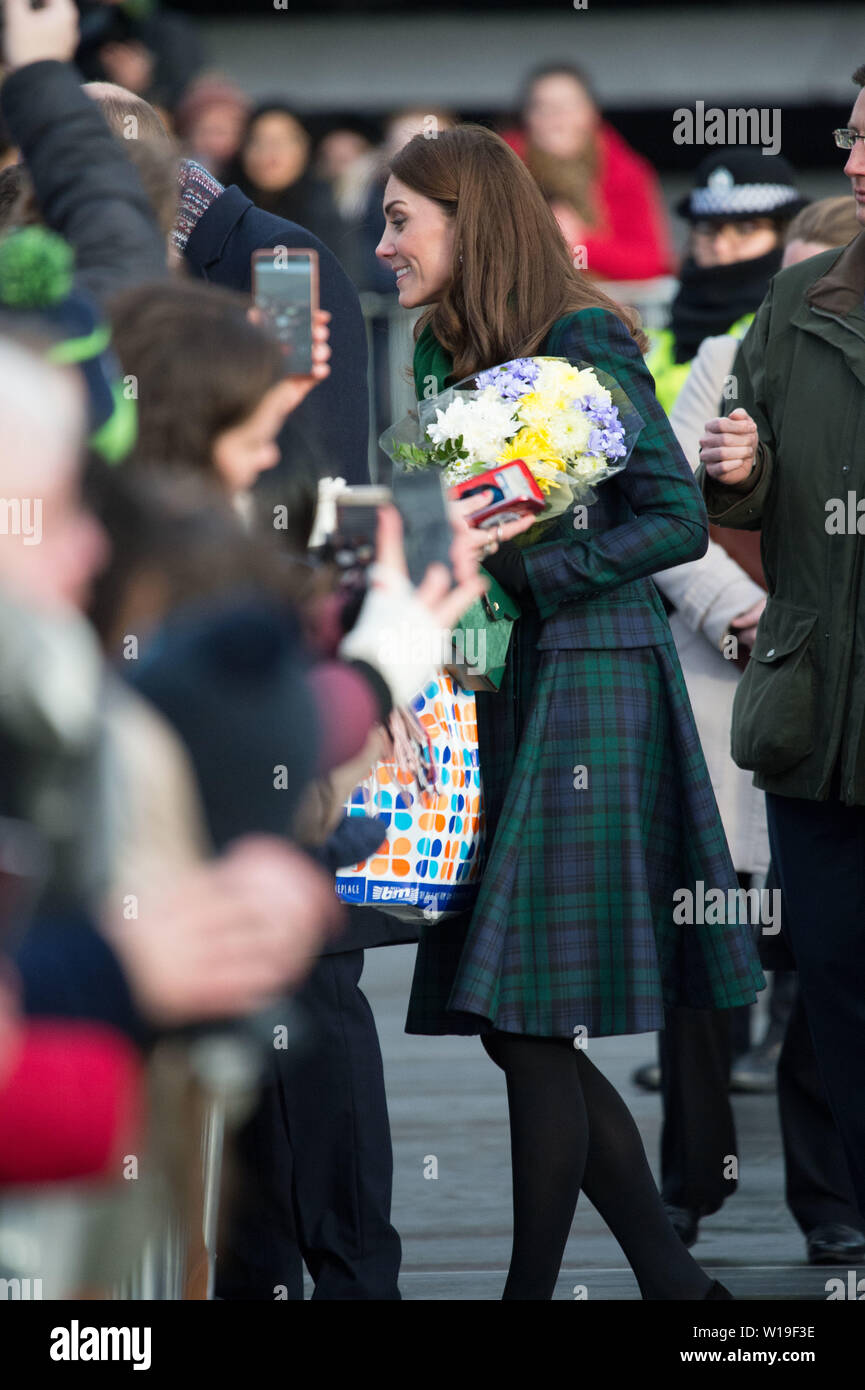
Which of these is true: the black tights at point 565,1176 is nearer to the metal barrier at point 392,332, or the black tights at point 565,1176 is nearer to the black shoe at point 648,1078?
the black shoe at point 648,1078

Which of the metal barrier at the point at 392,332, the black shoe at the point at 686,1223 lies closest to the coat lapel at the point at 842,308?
the black shoe at the point at 686,1223

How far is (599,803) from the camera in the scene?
388 centimetres

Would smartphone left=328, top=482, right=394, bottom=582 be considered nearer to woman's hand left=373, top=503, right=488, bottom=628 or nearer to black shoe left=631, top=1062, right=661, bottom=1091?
woman's hand left=373, top=503, right=488, bottom=628

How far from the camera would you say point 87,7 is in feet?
31.5

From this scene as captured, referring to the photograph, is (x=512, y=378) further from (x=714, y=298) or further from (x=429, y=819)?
(x=714, y=298)

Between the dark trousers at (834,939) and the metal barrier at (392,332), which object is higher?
the metal barrier at (392,332)

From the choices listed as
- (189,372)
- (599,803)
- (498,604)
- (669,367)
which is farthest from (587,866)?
(669,367)

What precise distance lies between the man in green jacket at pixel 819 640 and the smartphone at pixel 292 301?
5.21 feet

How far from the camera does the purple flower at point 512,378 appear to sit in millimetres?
3744

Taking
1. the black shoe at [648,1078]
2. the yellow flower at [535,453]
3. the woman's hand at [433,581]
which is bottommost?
the black shoe at [648,1078]

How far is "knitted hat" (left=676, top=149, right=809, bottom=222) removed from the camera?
609cm

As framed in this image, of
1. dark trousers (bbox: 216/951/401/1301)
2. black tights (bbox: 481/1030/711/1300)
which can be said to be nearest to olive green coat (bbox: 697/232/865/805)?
black tights (bbox: 481/1030/711/1300)

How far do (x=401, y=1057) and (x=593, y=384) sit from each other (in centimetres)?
357

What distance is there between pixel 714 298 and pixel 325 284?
2158 millimetres
